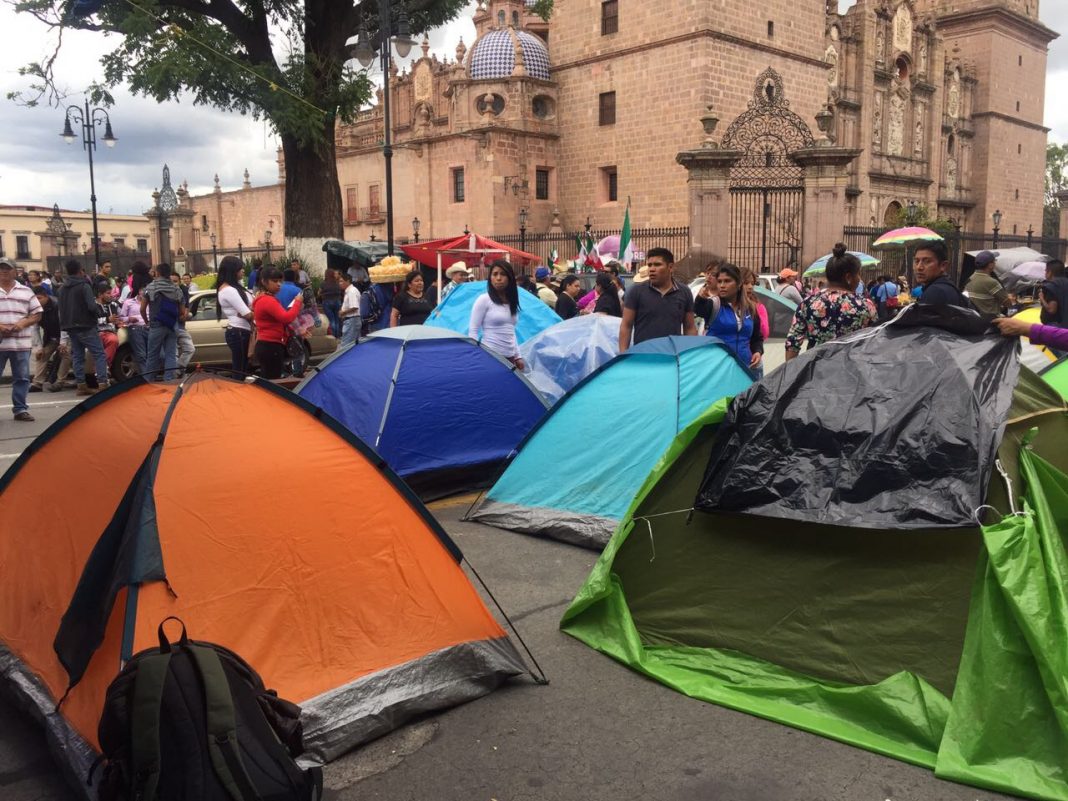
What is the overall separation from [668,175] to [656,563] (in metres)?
28.4

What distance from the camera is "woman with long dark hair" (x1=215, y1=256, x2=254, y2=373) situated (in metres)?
9.96

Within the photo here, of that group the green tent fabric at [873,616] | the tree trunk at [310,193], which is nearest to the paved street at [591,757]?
the green tent fabric at [873,616]

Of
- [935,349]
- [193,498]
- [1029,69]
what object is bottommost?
[193,498]

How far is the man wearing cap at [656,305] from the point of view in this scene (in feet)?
23.6

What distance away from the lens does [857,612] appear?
3758 mm

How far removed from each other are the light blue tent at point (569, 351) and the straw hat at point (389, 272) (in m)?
5.00

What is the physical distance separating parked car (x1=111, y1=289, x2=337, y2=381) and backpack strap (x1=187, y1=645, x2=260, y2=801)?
31.9ft

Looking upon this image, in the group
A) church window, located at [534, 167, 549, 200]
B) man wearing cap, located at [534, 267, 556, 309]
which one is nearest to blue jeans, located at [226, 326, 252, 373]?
man wearing cap, located at [534, 267, 556, 309]

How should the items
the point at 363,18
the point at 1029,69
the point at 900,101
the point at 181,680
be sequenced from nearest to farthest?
the point at 181,680, the point at 363,18, the point at 900,101, the point at 1029,69

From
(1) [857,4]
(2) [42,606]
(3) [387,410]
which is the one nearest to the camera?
(2) [42,606]

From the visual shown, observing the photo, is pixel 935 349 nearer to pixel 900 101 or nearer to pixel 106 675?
pixel 106 675

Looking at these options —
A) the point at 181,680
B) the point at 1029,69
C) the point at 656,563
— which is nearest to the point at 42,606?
the point at 181,680

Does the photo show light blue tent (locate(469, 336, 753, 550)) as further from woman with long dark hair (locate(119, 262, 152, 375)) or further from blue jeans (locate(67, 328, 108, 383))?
blue jeans (locate(67, 328, 108, 383))

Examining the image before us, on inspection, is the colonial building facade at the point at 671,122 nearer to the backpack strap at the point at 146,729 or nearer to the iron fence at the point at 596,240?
the iron fence at the point at 596,240
